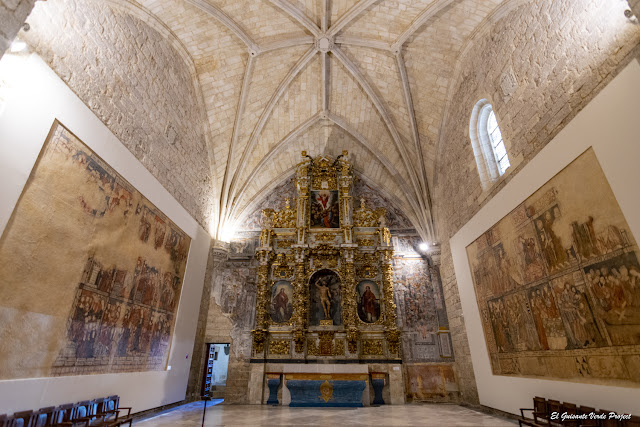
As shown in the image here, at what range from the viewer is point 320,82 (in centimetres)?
1153

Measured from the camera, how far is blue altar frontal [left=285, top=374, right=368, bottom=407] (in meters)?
9.06

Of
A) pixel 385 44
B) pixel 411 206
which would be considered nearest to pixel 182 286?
pixel 411 206

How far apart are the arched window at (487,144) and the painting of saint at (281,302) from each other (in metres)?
7.20

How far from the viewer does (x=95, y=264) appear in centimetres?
586

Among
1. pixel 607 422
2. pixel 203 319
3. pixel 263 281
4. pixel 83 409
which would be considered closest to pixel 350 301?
pixel 263 281

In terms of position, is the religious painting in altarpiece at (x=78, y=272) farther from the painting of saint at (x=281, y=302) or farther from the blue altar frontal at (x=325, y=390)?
the painting of saint at (x=281, y=302)

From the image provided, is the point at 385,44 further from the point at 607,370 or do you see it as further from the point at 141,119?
the point at 607,370

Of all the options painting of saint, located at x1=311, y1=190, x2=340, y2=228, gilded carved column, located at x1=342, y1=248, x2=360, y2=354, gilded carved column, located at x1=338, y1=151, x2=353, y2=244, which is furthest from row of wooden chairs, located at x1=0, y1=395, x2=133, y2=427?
painting of saint, located at x1=311, y1=190, x2=340, y2=228

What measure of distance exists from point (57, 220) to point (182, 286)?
4.59m

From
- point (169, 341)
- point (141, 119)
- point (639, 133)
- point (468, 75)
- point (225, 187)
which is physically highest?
point (468, 75)

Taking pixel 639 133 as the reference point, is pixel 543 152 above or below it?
above

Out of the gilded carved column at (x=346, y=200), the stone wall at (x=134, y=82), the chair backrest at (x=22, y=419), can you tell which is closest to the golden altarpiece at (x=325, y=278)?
the gilded carved column at (x=346, y=200)

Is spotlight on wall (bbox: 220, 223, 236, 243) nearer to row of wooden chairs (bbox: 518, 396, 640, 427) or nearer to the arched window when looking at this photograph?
the arched window

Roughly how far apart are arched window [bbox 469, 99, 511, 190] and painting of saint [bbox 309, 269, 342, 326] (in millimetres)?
6106
